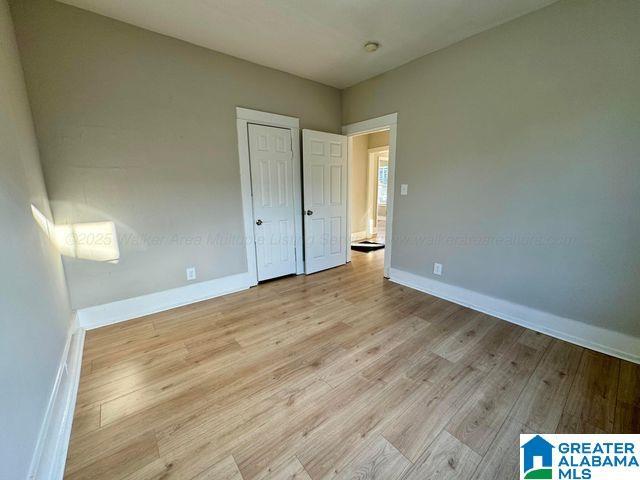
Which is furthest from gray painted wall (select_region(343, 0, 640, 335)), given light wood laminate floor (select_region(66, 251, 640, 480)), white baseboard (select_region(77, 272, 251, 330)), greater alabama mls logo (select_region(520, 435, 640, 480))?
white baseboard (select_region(77, 272, 251, 330))

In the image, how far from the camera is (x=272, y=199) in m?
3.34

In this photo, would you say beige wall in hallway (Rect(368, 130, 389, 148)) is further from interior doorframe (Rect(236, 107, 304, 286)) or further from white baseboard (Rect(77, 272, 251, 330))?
white baseboard (Rect(77, 272, 251, 330))

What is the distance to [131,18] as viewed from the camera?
2.19m

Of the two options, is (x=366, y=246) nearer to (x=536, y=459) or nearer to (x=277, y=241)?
(x=277, y=241)

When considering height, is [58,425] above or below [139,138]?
below

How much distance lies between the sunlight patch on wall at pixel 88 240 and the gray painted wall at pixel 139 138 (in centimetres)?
6

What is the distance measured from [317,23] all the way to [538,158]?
7.30 feet

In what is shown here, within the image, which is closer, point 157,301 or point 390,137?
point 157,301

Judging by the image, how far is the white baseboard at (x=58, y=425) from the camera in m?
1.08

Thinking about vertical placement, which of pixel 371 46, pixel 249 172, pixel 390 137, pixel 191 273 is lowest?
pixel 191 273

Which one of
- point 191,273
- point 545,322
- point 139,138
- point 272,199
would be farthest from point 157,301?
point 545,322

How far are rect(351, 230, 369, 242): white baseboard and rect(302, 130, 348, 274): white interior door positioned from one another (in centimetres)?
182

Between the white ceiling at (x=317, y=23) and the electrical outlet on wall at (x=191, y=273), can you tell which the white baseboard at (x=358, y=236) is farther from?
the electrical outlet on wall at (x=191, y=273)

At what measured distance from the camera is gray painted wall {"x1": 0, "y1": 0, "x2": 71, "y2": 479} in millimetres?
966
